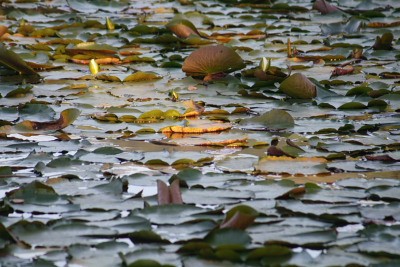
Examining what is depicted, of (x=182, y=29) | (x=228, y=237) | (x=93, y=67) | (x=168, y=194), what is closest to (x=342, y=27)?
(x=182, y=29)

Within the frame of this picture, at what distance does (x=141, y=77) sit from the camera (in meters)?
4.21

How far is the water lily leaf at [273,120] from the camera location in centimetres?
343

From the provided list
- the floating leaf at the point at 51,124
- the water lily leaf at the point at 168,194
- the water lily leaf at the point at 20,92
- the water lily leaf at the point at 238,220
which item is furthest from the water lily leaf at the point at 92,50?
the water lily leaf at the point at 238,220

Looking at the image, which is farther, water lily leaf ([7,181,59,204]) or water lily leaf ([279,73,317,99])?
water lily leaf ([279,73,317,99])

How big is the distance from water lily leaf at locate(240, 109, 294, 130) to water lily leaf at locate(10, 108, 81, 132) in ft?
2.15

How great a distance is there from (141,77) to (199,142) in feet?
3.51

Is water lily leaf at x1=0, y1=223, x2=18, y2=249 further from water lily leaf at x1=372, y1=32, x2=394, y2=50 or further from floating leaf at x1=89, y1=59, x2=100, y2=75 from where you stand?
water lily leaf at x1=372, y1=32, x2=394, y2=50

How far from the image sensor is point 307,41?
5.09 metres

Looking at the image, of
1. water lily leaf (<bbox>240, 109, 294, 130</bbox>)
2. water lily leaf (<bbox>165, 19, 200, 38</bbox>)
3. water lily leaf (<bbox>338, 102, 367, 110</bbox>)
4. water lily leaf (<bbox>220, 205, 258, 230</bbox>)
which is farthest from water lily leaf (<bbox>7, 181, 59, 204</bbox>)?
water lily leaf (<bbox>165, 19, 200, 38</bbox>)

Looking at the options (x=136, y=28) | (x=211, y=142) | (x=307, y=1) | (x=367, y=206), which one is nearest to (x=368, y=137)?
(x=211, y=142)

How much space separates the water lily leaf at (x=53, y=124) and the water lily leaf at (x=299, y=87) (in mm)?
965

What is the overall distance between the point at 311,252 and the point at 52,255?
633mm

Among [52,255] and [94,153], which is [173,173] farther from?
[52,255]

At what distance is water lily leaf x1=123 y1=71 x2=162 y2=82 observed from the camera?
4168 millimetres
